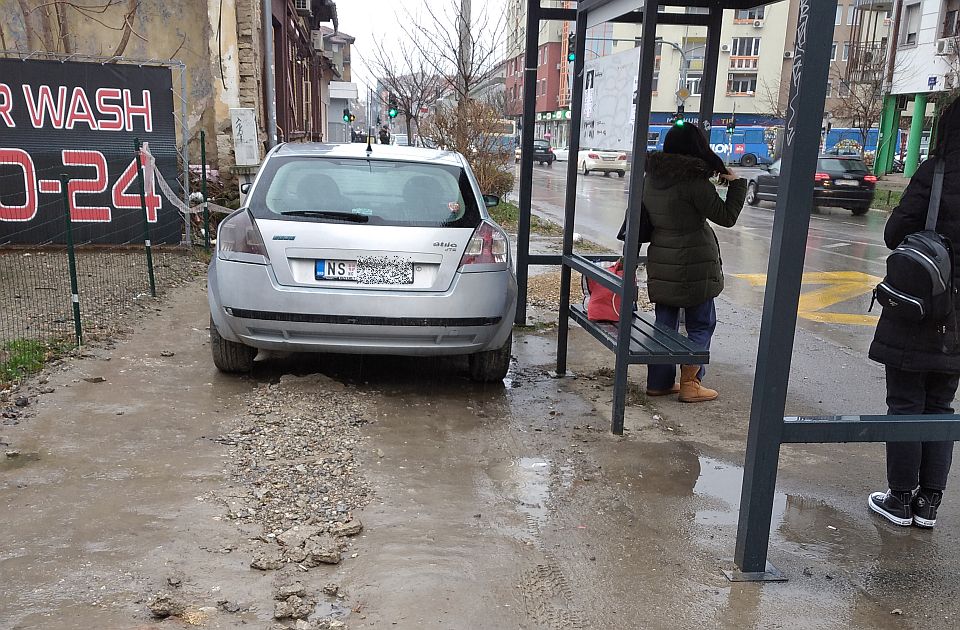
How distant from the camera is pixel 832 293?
1060cm

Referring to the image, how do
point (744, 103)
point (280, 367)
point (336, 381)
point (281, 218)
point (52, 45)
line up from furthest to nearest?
point (744, 103)
point (52, 45)
point (280, 367)
point (336, 381)
point (281, 218)

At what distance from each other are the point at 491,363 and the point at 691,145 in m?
1.96

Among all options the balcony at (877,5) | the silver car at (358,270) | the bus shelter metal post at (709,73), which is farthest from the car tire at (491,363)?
the balcony at (877,5)

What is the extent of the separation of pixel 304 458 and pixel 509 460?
1.11 m

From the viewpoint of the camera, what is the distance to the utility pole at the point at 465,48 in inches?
757

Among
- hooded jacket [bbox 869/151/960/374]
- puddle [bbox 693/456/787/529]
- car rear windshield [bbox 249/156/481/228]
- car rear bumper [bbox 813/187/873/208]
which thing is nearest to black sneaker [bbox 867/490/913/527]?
puddle [bbox 693/456/787/529]

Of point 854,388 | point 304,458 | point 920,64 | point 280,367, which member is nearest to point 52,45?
point 280,367

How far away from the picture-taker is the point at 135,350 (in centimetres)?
637

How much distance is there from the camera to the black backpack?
335 centimetres

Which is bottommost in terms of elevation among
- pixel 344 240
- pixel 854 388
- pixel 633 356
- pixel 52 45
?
pixel 854 388

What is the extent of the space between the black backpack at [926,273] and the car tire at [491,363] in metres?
2.69

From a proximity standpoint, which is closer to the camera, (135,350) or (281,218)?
(281,218)

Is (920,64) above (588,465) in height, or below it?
above

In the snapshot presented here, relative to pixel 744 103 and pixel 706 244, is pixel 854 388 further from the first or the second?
pixel 744 103
